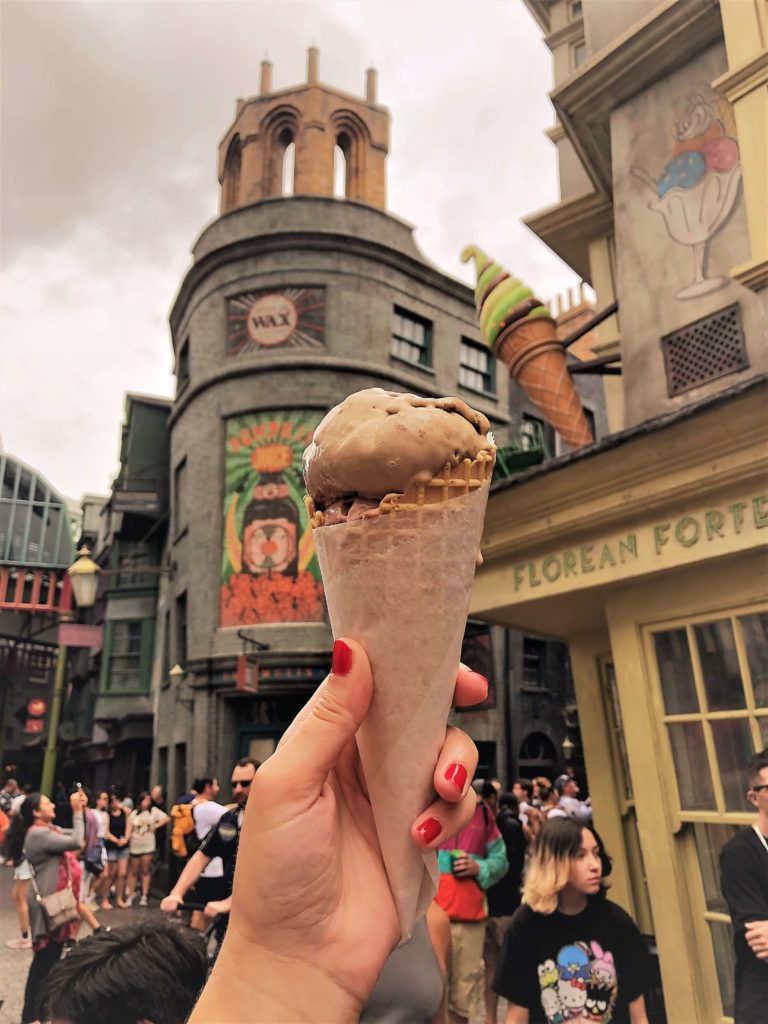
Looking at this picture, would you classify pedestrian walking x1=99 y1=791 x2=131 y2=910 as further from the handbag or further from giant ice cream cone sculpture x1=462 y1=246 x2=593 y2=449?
giant ice cream cone sculpture x1=462 y1=246 x2=593 y2=449

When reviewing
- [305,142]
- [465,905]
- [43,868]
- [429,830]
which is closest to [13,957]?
[43,868]

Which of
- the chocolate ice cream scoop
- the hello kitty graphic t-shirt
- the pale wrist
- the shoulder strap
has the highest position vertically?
the chocolate ice cream scoop

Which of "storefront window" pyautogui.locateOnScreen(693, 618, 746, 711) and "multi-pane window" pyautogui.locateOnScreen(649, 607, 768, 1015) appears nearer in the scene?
"multi-pane window" pyautogui.locateOnScreen(649, 607, 768, 1015)

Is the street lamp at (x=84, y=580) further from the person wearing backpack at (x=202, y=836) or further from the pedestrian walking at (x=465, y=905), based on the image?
the pedestrian walking at (x=465, y=905)

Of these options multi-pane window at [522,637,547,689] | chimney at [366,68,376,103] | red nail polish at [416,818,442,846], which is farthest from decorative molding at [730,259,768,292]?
chimney at [366,68,376,103]

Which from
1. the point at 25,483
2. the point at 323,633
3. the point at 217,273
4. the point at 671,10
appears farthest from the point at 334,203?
the point at 25,483

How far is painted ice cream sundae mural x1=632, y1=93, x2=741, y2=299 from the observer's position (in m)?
6.37

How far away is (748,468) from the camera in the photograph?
15.4 ft

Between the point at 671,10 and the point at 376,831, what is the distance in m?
7.94

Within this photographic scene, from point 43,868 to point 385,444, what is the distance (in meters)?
6.65

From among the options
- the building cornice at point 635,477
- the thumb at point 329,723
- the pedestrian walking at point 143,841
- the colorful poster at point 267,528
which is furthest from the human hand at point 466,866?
the colorful poster at point 267,528

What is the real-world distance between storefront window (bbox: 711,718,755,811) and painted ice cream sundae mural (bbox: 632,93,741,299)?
12.3 ft

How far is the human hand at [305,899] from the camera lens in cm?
146

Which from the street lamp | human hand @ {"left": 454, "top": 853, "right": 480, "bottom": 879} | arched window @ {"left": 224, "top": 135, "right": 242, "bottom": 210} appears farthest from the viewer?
arched window @ {"left": 224, "top": 135, "right": 242, "bottom": 210}
